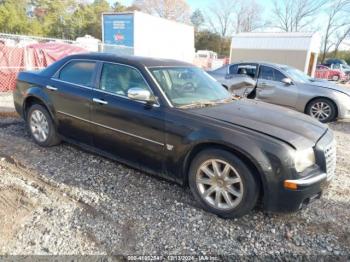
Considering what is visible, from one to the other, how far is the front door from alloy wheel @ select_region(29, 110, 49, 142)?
1.20 meters

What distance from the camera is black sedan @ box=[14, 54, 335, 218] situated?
2.66m

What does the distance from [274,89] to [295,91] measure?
1.75 ft

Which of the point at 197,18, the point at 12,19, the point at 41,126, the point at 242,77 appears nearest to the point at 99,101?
the point at 41,126

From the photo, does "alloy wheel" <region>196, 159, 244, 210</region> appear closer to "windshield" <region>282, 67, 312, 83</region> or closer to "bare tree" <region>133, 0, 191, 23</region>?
"windshield" <region>282, 67, 312, 83</region>

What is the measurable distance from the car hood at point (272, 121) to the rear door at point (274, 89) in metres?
4.31

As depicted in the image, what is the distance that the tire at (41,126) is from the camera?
4.47 m

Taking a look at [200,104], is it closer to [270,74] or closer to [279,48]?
[270,74]

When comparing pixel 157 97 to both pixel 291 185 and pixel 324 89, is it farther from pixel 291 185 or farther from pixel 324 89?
pixel 324 89

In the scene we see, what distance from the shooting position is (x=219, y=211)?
2.96 meters

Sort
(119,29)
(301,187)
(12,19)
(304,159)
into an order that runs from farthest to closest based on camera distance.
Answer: (12,19) < (119,29) < (304,159) < (301,187)

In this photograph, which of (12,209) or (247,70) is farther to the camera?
(247,70)

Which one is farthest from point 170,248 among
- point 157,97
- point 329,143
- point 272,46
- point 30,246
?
point 272,46

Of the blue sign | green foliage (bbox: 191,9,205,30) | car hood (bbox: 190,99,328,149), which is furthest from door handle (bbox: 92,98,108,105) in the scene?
green foliage (bbox: 191,9,205,30)

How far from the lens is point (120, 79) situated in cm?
367
